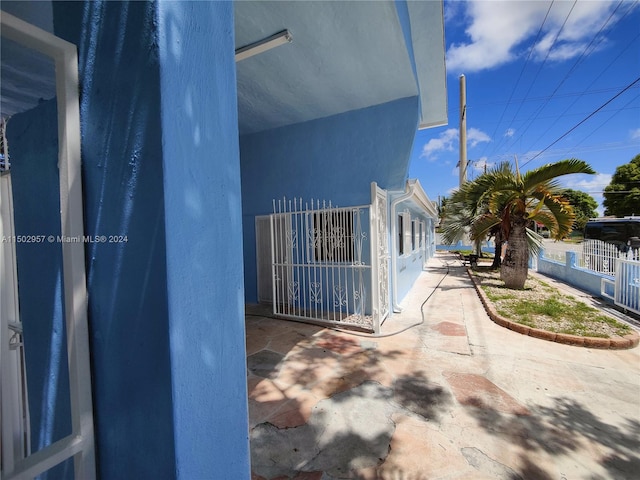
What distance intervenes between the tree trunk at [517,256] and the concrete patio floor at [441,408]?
11.6ft

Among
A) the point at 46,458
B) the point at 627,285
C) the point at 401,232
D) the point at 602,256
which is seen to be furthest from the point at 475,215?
the point at 46,458

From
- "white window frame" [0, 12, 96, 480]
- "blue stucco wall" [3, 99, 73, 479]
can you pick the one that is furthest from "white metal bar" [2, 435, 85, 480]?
"blue stucco wall" [3, 99, 73, 479]

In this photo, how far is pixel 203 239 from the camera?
1029mm

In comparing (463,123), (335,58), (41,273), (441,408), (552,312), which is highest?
(463,123)

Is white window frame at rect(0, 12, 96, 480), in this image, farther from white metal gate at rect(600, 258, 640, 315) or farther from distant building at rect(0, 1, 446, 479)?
white metal gate at rect(600, 258, 640, 315)

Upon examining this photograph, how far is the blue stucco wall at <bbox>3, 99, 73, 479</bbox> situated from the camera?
1.20 metres

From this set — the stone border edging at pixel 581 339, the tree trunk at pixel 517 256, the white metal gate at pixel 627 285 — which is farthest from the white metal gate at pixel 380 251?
the white metal gate at pixel 627 285

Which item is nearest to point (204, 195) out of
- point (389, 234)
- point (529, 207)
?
point (389, 234)

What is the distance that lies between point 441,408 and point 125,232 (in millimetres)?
3292

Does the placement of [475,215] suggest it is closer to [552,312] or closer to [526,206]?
[526,206]

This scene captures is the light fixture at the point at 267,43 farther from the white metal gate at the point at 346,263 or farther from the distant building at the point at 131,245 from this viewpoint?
the white metal gate at the point at 346,263

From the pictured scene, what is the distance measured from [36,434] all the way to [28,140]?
147 cm

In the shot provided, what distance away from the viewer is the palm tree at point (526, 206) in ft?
22.9

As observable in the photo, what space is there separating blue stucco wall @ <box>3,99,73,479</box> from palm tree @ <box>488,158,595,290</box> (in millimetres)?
8633
